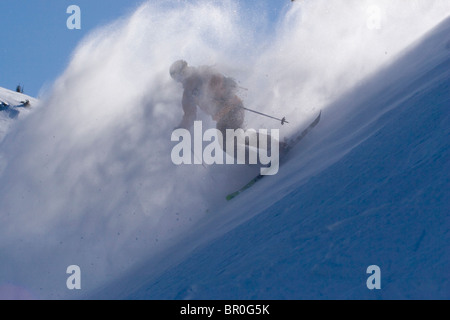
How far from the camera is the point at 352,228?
2.93 meters

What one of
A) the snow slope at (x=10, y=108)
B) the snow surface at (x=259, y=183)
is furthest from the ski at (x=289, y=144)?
the snow slope at (x=10, y=108)

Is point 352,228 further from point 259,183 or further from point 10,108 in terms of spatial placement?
point 10,108

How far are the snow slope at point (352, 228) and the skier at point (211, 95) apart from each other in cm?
296

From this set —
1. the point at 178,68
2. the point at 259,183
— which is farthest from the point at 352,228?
the point at 178,68

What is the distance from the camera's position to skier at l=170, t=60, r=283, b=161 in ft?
26.2

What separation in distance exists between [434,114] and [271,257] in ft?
5.67

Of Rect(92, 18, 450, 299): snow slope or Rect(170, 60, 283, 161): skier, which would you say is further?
Rect(170, 60, 283, 161): skier

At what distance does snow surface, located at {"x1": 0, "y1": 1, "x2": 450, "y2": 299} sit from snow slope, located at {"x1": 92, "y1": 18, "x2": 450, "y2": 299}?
1 cm

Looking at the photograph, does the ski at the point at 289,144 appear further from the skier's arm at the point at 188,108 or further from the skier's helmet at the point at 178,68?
the skier's helmet at the point at 178,68

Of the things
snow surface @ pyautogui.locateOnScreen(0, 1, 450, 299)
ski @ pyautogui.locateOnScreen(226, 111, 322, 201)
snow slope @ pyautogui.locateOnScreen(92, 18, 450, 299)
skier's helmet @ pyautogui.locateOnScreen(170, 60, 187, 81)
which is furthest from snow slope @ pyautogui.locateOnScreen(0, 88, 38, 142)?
snow slope @ pyautogui.locateOnScreen(92, 18, 450, 299)

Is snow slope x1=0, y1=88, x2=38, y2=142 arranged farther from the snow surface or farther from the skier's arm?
the skier's arm
